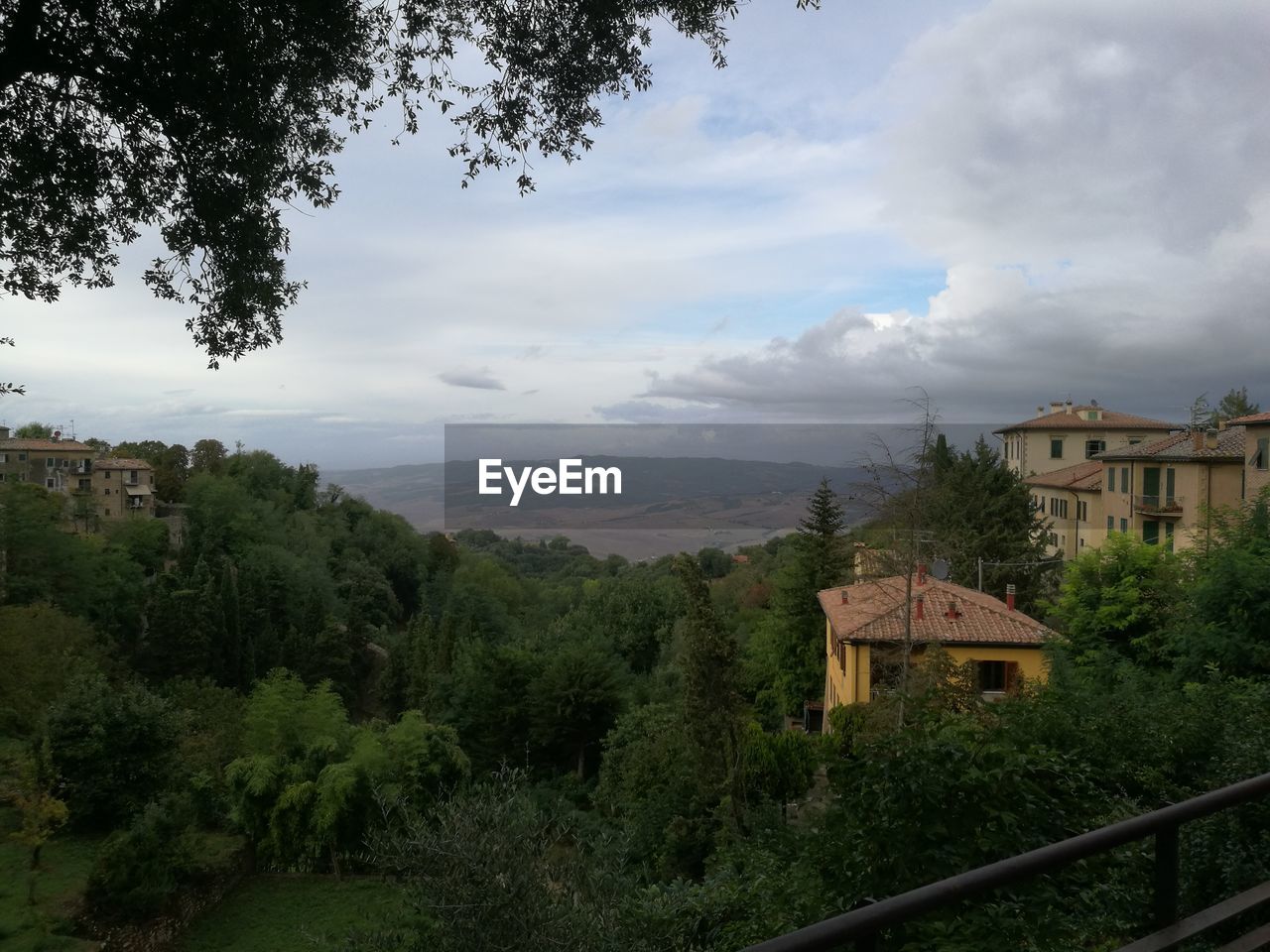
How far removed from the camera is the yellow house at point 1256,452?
2527 centimetres

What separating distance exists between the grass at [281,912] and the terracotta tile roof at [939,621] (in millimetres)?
13283

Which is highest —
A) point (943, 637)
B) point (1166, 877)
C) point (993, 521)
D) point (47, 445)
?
point (47, 445)

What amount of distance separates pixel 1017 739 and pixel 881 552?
11887 mm

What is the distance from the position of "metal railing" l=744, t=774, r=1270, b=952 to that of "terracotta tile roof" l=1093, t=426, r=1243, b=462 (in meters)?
32.8

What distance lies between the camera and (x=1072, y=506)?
4356 cm

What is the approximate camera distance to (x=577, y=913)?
291 inches

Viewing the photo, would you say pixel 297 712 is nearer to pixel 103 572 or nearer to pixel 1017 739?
pixel 1017 739

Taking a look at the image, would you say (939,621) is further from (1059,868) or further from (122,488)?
(122,488)

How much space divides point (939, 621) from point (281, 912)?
18.1 metres

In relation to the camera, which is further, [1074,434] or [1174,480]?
[1074,434]

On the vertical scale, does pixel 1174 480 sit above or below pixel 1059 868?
above

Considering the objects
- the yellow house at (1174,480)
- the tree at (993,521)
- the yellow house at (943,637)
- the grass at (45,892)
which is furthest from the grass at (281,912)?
the yellow house at (1174,480)

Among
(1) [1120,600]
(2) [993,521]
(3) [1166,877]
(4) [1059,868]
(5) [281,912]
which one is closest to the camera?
(4) [1059,868]

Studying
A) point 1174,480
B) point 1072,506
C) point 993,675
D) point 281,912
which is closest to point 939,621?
point 993,675
